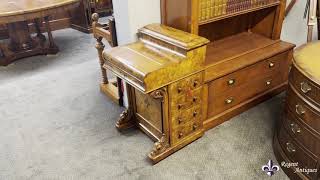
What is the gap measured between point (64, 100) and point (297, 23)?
231 cm

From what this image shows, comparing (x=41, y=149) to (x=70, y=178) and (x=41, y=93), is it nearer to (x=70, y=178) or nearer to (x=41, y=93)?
(x=70, y=178)

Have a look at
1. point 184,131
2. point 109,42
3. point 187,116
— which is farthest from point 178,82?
point 109,42

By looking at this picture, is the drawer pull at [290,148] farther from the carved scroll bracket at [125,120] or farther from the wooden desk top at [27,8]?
the wooden desk top at [27,8]

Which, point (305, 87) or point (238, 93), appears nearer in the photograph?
point (305, 87)

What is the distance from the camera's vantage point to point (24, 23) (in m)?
3.69

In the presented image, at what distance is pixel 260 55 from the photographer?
223cm

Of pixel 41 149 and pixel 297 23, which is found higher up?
pixel 297 23

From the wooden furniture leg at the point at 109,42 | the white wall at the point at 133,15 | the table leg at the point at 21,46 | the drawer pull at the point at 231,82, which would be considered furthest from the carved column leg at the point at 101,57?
the table leg at the point at 21,46

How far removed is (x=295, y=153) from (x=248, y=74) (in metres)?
0.73

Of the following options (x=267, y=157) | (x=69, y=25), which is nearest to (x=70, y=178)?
(x=267, y=157)

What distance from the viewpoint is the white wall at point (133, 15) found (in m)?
1.93

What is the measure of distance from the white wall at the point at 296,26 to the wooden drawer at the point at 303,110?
125 cm

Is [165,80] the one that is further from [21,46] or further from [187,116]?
[21,46]

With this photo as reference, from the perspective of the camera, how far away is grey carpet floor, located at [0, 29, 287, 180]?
182 cm
